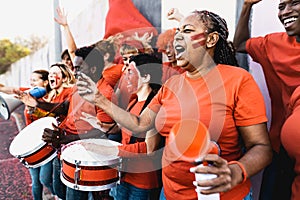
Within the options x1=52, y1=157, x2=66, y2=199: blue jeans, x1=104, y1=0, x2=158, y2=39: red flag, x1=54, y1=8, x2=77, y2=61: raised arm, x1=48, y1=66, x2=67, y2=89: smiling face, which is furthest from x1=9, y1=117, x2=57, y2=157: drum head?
x1=54, y1=8, x2=77, y2=61: raised arm

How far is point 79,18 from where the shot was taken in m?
5.86

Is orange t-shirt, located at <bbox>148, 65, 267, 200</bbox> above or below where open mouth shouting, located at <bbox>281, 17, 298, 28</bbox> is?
below

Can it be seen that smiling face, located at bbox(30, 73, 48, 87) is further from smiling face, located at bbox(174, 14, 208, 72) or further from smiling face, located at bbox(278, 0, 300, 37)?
smiling face, located at bbox(278, 0, 300, 37)

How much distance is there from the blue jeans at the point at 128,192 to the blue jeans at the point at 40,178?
119 centimetres

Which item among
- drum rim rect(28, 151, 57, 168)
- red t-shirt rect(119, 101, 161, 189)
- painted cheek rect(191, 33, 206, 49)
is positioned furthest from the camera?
drum rim rect(28, 151, 57, 168)

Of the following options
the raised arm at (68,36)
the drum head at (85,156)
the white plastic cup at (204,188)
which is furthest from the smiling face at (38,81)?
the white plastic cup at (204,188)

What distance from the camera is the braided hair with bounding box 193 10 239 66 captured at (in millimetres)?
1607

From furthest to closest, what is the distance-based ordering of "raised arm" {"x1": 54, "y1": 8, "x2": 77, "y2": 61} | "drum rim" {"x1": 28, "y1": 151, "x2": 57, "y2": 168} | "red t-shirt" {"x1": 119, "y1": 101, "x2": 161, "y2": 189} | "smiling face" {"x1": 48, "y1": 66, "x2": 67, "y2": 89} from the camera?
"raised arm" {"x1": 54, "y1": 8, "x2": 77, "y2": 61}, "smiling face" {"x1": 48, "y1": 66, "x2": 67, "y2": 89}, "drum rim" {"x1": 28, "y1": 151, "x2": 57, "y2": 168}, "red t-shirt" {"x1": 119, "y1": 101, "x2": 161, "y2": 189}

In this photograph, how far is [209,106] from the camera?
1470 mm

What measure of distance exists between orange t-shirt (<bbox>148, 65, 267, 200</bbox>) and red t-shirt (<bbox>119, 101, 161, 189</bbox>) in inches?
16.7

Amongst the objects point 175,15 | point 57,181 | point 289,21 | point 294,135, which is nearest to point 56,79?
point 57,181

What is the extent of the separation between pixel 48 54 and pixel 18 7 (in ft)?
22.6

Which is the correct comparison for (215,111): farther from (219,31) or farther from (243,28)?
(243,28)

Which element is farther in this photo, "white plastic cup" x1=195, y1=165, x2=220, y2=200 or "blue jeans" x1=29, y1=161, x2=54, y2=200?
"blue jeans" x1=29, y1=161, x2=54, y2=200
